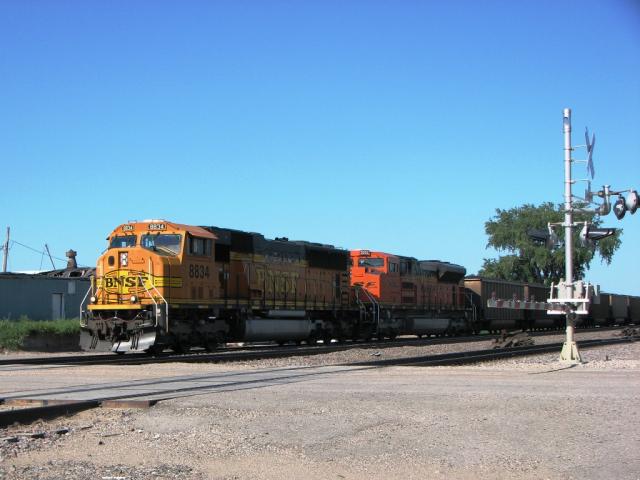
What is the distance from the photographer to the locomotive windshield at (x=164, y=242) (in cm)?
2211

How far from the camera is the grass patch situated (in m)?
26.7

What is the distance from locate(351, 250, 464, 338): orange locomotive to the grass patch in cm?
1188

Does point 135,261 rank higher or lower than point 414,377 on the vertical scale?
higher

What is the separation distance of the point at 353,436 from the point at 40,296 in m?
28.4

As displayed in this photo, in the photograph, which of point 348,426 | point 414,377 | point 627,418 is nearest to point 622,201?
point 414,377

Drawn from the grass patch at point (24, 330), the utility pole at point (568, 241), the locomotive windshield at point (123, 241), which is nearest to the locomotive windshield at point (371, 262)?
the grass patch at point (24, 330)

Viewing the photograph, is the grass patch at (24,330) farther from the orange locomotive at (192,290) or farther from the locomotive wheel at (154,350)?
the locomotive wheel at (154,350)

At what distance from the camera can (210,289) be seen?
2328 centimetres

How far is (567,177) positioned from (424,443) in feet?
40.1

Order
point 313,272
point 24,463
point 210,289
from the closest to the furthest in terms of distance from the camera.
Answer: point 24,463, point 210,289, point 313,272

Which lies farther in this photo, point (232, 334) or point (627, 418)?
point (232, 334)

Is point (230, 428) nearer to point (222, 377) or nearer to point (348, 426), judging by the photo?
point (348, 426)

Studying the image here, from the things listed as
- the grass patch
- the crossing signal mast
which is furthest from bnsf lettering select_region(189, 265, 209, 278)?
the crossing signal mast

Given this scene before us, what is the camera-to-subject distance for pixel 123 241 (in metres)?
22.4
